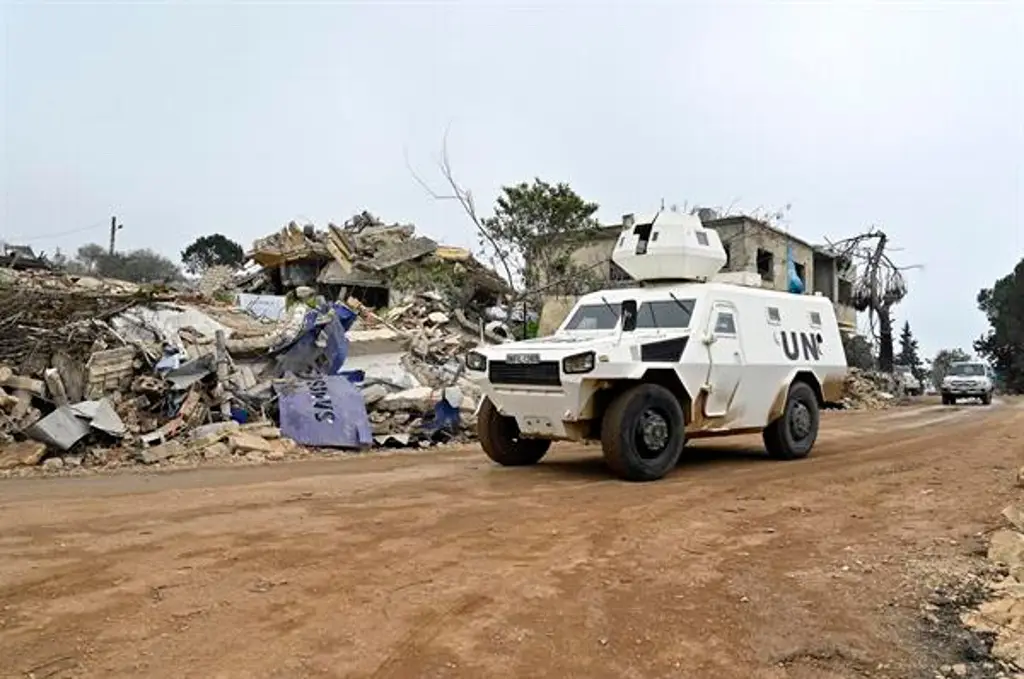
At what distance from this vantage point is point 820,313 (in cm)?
1218

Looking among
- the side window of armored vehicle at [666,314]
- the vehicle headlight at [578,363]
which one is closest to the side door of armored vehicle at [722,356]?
the side window of armored vehicle at [666,314]

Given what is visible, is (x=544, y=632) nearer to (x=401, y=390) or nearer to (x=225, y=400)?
(x=225, y=400)

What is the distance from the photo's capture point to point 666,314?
9969mm

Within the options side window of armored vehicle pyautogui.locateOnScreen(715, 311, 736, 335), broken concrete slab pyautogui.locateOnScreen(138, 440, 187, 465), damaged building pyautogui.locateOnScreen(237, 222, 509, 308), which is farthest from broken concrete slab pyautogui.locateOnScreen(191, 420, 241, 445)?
damaged building pyautogui.locateOnScreen(237, 222, 509, 308)

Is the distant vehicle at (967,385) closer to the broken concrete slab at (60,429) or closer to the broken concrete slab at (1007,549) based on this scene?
the broken concrete slab at (1007,549)

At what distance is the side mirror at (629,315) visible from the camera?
985cm

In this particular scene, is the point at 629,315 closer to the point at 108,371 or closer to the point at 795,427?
the point at 795,427

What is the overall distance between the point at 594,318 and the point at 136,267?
3105cm

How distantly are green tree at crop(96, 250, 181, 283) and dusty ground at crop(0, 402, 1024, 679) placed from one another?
2656cm

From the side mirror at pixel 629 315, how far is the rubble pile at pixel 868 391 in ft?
57.8

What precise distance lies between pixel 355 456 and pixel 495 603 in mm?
8192

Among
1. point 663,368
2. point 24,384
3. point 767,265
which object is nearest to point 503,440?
point 663,368

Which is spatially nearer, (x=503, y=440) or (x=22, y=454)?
(x=503, y=440)

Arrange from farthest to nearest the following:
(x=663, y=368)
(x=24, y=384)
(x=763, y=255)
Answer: (x=763, y=255) → (x=24, y=384) → (x=663, y=368)
